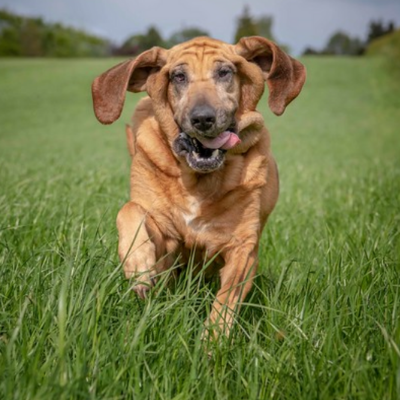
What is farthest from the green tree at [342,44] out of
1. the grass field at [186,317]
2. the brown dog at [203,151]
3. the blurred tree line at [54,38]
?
the brown dog at [203,151]

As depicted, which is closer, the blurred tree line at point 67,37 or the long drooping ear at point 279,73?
the long drooping ear at point 279,73

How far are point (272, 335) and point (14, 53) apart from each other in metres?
87.9

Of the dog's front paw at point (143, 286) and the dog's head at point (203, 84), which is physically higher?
the dog's head at point (203, 84)

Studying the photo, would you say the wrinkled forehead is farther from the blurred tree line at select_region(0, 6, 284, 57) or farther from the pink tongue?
the blurred tree line at select_region(0, 6, 284, 57)

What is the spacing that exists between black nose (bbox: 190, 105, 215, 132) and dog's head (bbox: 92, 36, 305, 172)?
0.11 metres

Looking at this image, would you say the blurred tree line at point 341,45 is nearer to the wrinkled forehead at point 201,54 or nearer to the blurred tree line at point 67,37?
the blurred tree line at point 67,37

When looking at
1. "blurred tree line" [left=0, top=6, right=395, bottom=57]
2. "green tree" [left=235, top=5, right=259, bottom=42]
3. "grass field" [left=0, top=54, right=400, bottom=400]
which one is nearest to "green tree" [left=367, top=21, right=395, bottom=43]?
"blurred tree line" [left=0, top=6, right=395, bottom=57]

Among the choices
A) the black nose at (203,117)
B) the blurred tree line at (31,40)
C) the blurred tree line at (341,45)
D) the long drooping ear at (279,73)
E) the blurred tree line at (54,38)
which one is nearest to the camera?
the black nose at (203,117)

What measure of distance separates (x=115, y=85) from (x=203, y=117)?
0.82 meters

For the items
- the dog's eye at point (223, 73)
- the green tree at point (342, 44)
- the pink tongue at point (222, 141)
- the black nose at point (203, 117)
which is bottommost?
the pink tongue at point (222, 141)

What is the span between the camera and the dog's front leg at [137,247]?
117 inches

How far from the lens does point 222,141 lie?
3295mm

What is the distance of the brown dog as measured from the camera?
10.9 feet

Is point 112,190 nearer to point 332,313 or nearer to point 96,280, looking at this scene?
point 96,280
